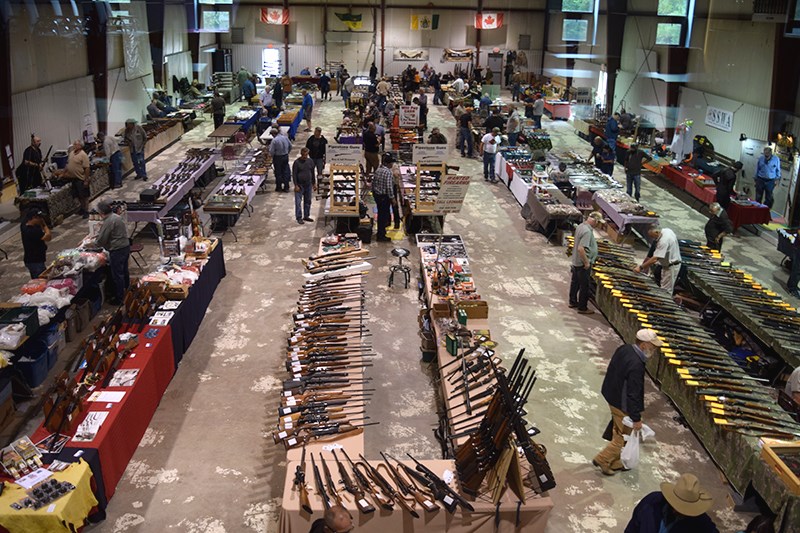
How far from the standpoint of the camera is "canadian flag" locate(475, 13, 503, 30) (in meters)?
35.6

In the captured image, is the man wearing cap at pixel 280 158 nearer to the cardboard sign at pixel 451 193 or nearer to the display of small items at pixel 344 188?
the display of small items at pixel 344 188

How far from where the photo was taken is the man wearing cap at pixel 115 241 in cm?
1002

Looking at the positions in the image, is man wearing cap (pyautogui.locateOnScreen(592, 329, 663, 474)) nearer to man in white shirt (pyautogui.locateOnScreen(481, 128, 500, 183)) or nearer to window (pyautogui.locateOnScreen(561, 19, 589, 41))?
man in white shirt (pyautogui.locateOnScreen(481, 128, 500, 183))

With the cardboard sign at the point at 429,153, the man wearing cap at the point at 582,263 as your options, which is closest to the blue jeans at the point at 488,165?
the cardboard sign at the point at 429,153

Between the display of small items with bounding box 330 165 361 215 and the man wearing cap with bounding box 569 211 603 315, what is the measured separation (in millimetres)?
4570

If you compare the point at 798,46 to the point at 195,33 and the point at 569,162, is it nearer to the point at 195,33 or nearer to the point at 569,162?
the point at 569,162

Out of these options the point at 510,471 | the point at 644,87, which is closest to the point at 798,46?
the point at 644,87

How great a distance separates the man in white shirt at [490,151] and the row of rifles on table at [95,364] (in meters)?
11.3

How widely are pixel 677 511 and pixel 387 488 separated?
228cm

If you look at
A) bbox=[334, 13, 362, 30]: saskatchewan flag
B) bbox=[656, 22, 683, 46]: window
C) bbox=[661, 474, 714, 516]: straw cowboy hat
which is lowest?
bbox=[661, 474, 714, 516]: straw cowboy hat

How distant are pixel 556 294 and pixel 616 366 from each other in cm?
472

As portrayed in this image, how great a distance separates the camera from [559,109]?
94.3ft

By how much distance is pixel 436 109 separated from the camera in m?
31.1

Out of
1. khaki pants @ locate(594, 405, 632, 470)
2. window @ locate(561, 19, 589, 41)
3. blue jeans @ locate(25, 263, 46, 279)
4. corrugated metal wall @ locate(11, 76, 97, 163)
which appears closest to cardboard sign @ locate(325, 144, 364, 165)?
blue jeans @ locate(25, 263, 46, 279)
